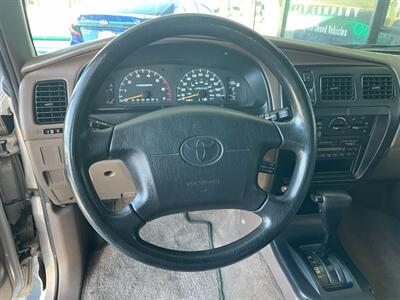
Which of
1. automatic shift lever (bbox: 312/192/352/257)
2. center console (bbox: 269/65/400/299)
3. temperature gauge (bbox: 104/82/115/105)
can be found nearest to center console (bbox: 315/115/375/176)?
center console (bbox: 269/65/400/299)

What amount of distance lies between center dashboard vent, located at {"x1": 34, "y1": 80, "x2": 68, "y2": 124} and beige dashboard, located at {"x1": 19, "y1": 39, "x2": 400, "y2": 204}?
0.04 ft

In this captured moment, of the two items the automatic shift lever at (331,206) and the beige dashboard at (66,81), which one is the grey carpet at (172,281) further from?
the beige dashboard at (66,81)

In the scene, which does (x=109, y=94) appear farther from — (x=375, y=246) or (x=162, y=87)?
(x=375, y=246)

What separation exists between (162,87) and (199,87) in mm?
97

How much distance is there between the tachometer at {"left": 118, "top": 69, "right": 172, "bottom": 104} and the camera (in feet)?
3.22

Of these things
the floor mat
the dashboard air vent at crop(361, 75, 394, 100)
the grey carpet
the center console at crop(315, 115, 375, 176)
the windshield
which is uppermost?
the windshield

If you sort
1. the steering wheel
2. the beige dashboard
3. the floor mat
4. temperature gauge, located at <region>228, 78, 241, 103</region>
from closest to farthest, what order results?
1. the steering wheel
2. the beige dashboard
3. temperature gauge, located at <region>228, 78, 241, 103</region>
4. the floor mat

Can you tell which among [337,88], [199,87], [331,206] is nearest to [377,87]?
[337,88]

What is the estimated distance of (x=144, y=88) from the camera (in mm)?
993

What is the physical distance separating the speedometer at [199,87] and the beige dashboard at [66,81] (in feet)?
0.46

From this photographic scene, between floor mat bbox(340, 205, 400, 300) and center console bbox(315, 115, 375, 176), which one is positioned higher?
center console bbox(315, 115, 375, 176)

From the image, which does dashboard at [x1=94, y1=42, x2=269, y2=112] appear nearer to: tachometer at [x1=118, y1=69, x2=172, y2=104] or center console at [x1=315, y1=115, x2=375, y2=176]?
tachometer at [x1=118, y1=69, x2=172, y2=104]

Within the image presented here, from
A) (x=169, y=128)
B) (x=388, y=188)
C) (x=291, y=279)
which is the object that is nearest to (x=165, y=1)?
(x=169, y=128)

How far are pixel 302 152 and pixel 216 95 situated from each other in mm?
335
